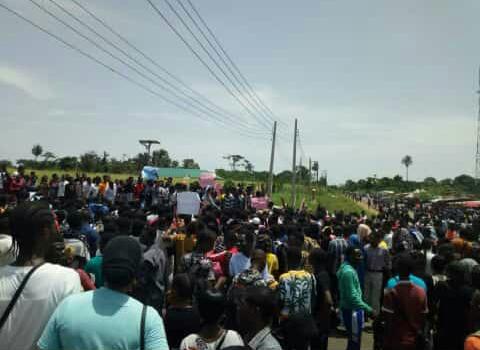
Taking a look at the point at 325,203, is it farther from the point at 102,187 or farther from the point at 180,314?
the point at 180,314

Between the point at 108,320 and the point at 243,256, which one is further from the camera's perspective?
the point at 243,256

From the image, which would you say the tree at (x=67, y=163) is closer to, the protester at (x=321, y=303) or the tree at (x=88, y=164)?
the tree at (x=88, y=164)

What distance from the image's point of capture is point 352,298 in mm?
5547

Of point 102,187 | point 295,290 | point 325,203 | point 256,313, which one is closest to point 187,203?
point 102,187

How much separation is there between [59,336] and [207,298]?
1.07 metres

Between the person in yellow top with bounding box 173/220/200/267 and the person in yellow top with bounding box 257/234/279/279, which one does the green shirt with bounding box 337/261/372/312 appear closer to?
the person in yellow top with bounding box 257/234/279/279

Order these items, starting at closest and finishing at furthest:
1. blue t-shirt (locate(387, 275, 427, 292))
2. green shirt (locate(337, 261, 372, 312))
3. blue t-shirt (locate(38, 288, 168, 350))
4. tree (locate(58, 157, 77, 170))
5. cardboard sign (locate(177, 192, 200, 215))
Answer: blue t-shirt (locate(38, 288, 168, 350)) < blue t-shirt (locate(387, 275, 427, 292)) < green shirt (locate(337, 261, 372, 312)) < cardboard sign (locate(177, 192, 200, 215)) < tree (locate(58, 157, 77, 170))

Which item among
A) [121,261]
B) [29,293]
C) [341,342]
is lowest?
[341,342]

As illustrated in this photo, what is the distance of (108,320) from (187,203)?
30.6 ft

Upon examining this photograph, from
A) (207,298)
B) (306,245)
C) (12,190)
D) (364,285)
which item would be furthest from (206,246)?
(12,190)

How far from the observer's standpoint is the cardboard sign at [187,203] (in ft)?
37.7

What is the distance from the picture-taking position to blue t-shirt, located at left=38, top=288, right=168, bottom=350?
2244 mm

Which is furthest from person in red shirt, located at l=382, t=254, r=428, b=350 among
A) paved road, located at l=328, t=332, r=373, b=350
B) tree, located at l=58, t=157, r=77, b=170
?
tree, located at l=58, t=157, r=77, b=170

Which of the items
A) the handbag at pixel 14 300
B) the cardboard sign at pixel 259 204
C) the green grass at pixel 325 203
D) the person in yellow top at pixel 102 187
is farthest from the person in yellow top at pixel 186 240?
the green grass at pixel 325 203
